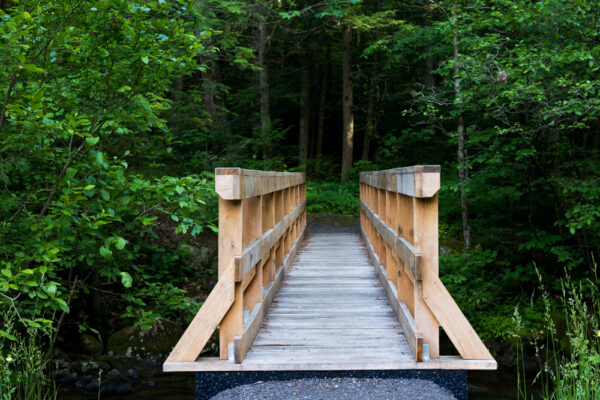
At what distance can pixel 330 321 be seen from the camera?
498cm

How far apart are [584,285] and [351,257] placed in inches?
153

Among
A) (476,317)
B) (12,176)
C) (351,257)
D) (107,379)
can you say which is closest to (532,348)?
(476,317)

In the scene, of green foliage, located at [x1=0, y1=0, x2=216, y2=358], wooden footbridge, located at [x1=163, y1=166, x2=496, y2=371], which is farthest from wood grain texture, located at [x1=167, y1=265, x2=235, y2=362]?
green foliage, located at [x1=0, y1=0, x2=216, y2=358]

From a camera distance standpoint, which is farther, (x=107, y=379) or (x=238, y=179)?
(x=107, y=379)

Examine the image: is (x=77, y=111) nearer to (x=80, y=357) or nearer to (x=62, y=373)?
(x=62, y=373)

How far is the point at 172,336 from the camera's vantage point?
9.52m

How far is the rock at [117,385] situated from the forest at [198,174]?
51cm

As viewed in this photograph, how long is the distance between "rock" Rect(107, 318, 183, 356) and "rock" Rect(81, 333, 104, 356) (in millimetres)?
161

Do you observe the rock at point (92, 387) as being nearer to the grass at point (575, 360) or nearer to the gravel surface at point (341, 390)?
the gravel surface at point (341, 390)

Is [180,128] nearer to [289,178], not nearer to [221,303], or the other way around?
[289,178]

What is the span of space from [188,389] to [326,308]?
13.0 feet

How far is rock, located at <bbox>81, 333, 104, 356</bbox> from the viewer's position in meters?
9.18

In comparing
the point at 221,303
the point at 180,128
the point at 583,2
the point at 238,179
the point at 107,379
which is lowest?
the point at 107,379

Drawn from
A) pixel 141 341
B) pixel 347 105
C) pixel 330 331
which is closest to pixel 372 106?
pixel 347 105
